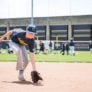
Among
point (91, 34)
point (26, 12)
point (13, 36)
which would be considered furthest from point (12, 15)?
point (13, 36)

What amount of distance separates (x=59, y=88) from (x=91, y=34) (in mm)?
50191

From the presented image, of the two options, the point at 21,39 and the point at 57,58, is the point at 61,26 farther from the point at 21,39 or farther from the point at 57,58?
the point at 21,39

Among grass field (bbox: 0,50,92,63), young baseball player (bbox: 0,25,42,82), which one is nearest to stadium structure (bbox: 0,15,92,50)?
grass field (bbox: 0,50,92,63)

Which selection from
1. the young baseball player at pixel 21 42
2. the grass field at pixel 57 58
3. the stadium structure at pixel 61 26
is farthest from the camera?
the stadium structure at pixel 61 26

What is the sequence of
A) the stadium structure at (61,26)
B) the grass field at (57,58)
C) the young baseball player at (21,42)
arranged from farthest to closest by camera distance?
1. the stadium structure at (61,26)
2. the grass field at (57,58)
3. the young baseball player at (21,42)

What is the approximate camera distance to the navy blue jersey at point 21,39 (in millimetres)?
10984

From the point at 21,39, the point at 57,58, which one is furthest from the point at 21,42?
the point at 57,58

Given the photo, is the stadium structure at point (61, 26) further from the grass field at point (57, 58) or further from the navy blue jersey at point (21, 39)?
the navy blue jersey at point (21, 39)

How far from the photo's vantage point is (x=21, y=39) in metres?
11.3

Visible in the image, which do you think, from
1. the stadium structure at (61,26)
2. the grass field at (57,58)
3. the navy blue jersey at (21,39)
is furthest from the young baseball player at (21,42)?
the stadium structure at (61,26)

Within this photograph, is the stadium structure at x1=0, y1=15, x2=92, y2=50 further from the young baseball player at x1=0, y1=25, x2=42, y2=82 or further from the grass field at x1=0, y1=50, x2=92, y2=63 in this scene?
the young baseball player at x1=0, y1=25, x2=42, y2=82

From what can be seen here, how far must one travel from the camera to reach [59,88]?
9641mm

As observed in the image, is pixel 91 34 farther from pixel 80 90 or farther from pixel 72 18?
pixel 80 90

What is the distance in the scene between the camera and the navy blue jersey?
10984 millimetres
